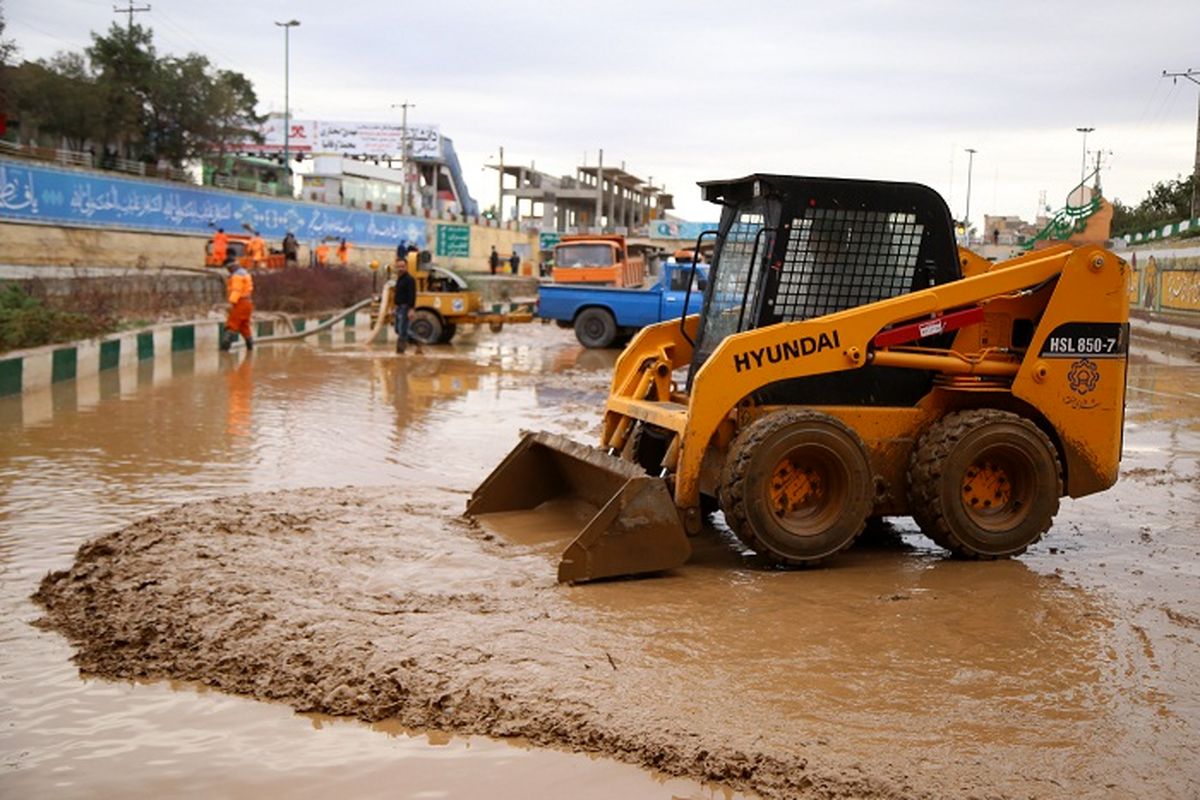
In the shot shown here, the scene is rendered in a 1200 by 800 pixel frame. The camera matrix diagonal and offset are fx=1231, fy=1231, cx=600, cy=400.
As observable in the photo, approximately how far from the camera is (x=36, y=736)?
4398 millimetres

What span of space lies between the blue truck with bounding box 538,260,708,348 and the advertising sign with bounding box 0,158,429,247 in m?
13.7

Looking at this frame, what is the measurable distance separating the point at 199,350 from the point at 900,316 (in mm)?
16287

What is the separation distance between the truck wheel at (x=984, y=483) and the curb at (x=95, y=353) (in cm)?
1066

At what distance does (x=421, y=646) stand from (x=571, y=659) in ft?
2.08

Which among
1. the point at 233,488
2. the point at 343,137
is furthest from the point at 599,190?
the point at 233,488

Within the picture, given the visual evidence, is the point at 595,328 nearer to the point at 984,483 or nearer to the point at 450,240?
the point at 984,483

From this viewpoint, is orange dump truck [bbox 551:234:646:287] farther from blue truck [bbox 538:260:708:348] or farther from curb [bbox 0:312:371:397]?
curb [bbox 0:312:371:397]

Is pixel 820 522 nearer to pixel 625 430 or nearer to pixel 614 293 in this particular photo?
pixel 625 430

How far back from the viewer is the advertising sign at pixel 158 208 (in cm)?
2919

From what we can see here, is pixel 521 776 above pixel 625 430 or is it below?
below

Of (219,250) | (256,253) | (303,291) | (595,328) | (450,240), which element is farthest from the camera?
(450,240)

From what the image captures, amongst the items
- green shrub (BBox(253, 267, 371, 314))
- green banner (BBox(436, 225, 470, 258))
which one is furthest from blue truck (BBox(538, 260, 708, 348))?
green banner (BBox(436, 225, 470, 258))

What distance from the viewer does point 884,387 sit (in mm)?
7098

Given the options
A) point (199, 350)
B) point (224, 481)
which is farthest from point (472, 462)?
point (199, 350)
